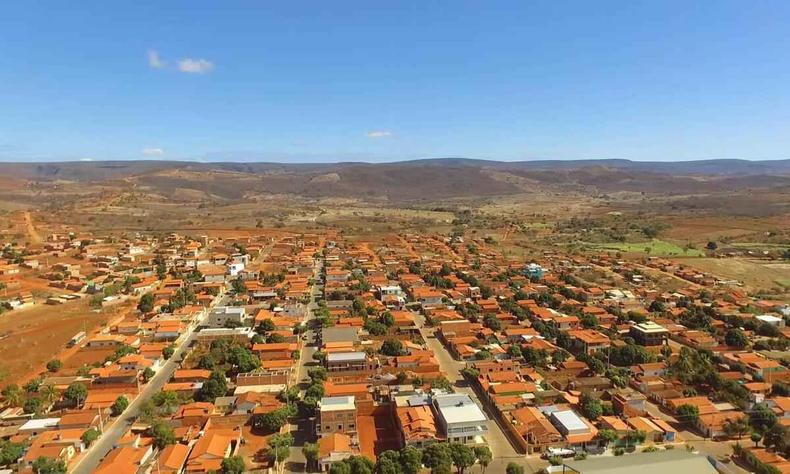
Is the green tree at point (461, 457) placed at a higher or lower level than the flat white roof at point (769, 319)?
lower

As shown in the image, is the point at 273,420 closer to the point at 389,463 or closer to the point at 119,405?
the point at 389,463

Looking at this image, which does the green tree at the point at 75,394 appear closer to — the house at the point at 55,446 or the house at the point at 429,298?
the house at the point at 55,446

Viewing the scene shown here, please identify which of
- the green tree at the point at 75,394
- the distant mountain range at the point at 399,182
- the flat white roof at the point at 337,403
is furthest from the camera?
the distant mountain range at the point at 399,182

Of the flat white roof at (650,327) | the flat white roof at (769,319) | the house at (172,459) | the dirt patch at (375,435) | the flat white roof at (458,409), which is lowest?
the dirt patch at (375,435)

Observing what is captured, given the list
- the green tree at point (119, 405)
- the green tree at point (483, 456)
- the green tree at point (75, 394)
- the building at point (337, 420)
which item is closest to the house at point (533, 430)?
the green tree at point (483, 456)

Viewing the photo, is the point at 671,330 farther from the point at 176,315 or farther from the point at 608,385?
the point at 176,315

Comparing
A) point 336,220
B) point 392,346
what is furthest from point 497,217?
point 392,346

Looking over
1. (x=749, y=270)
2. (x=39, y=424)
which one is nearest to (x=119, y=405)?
(x=39, y=424)

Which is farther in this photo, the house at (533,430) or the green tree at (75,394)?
the green tree at (75,394)
